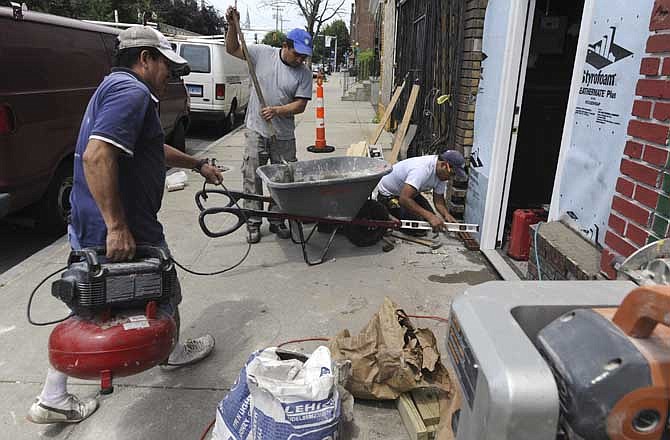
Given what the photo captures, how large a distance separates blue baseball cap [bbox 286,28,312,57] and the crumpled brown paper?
2872mm

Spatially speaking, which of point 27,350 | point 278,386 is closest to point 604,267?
point 278,386

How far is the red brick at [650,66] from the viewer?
2161mm

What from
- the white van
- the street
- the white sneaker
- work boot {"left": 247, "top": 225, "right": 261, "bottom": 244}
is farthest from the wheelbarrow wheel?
the white van

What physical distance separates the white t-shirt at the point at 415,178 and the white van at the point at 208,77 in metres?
6.35

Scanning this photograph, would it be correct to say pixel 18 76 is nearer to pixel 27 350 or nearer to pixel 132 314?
pixel 27 350

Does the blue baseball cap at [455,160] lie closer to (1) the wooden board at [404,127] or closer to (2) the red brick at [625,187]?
(2) the red brick at [625,187]

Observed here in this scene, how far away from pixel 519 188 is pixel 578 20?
1.90 metres

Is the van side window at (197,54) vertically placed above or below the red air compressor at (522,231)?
above

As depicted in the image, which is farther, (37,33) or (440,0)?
(440,0)

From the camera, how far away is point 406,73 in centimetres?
934

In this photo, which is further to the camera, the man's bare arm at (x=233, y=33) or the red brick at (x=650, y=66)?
the man's bare arm at (x=233, y=33)

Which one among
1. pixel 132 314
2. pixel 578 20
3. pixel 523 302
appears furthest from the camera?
pixel 578 20

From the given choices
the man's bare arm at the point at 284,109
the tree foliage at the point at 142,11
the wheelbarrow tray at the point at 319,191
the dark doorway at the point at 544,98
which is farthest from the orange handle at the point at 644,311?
the tree foliage at the point at 142,11

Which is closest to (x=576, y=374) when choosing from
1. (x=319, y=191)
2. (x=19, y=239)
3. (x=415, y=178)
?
(x=319, y=191)
